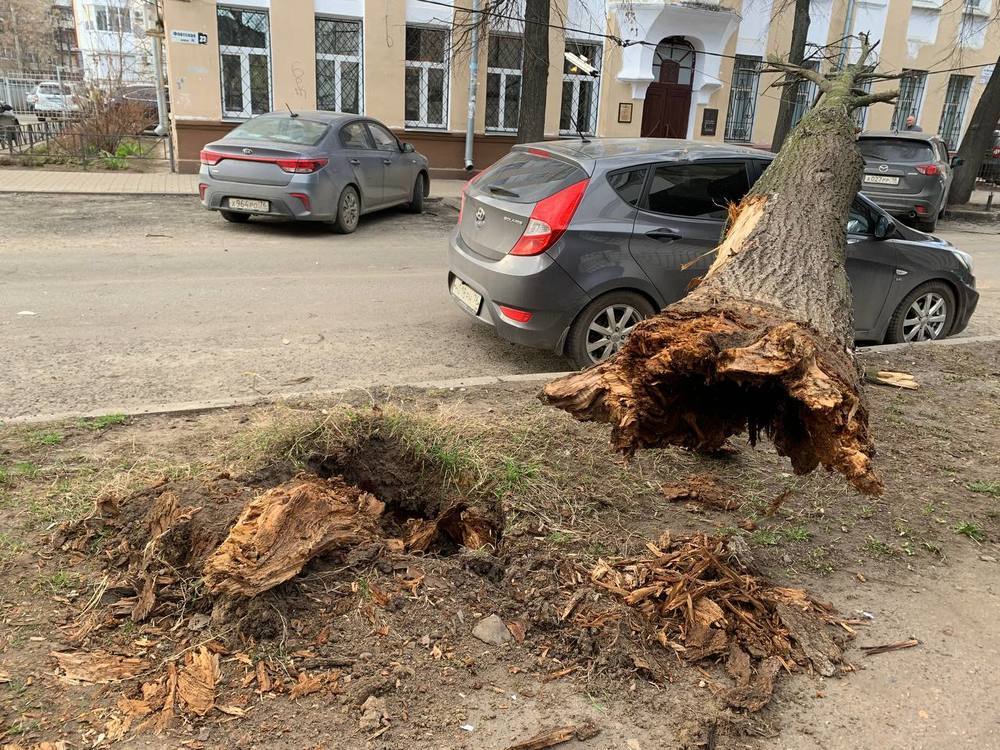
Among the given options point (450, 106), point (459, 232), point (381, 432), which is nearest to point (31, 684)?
point (381, 432)

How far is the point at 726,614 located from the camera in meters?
2.99

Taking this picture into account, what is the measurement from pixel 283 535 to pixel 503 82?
60.0 ft

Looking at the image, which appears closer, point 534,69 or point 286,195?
point 286,195

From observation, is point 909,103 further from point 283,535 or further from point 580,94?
point 283,535

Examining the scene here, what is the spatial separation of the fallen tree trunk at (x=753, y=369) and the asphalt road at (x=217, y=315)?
2.66 meters

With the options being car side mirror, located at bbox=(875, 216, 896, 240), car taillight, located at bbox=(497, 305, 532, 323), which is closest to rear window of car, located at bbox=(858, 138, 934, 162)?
car side mirror, located at bbox=(875, 216, 896, 240)

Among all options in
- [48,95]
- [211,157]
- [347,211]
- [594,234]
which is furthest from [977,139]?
[48,95]

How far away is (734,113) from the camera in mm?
22250

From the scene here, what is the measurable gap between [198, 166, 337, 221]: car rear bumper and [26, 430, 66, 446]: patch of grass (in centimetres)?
689

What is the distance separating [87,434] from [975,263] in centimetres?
1240

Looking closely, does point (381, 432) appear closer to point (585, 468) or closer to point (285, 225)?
point (585, 468)

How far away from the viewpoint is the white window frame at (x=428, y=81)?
18.5 meters

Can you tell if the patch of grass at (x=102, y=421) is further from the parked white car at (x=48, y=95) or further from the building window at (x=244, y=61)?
the parked white car at (x=48, y=95)

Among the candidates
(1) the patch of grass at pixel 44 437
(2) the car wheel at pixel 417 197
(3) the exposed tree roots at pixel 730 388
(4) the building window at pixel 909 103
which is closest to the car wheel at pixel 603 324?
(3) the exposed tree roots at pixel 730 388
